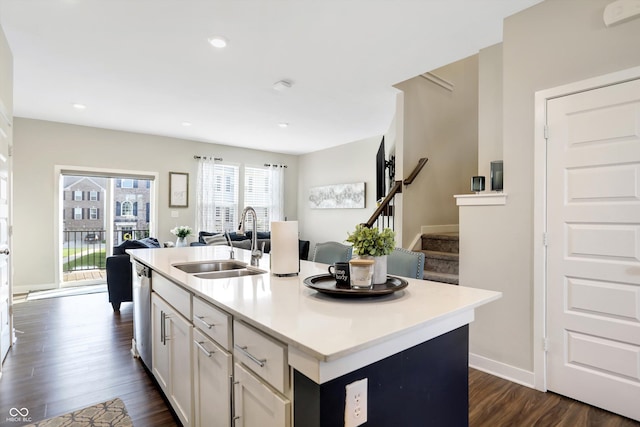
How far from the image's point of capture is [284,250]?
1.84m

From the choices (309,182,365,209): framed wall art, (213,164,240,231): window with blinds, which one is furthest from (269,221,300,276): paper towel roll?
(213,164,240,231): window with blinds

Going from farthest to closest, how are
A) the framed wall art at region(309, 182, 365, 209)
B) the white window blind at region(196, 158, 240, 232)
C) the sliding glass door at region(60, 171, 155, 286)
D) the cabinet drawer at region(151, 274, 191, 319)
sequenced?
the white window blind at region(196, 158, 240, 232), the framed wall art at region(309, 182, 365, 209), the sliding glass door at region(60, 171, 155, 286), the cabinet drawer at region(151, 274, 191, 319)

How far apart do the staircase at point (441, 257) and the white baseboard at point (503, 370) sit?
710mm

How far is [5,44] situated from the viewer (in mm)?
2689

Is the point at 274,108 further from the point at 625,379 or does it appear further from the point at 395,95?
the point at 625,379

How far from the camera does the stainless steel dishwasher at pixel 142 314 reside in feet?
7.91

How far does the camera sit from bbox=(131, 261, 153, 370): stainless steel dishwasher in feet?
7.91

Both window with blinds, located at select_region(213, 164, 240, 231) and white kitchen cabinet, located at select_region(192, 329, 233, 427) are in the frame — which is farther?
window with blinds, located at select_region(213, 164, 240, 231)

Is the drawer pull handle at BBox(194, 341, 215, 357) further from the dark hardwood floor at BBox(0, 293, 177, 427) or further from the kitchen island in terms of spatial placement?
the dark hardwood floor at BBox(0, 293, 177, 427)

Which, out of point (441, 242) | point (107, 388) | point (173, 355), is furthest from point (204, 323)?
point (441, 242)

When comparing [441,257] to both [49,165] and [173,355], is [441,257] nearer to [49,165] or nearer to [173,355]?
[173,355]

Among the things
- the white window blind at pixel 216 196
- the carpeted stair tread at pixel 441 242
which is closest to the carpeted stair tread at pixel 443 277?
the carpeted stair tread at pixel 441 242

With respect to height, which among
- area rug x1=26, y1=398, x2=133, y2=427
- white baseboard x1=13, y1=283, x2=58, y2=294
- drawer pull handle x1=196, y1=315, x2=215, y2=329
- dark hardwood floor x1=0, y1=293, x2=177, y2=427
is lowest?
dark hardwood floor x1=0, y1=293, x2=177, y2=427

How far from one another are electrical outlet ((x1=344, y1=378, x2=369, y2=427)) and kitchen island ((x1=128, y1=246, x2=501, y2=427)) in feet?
0.04
